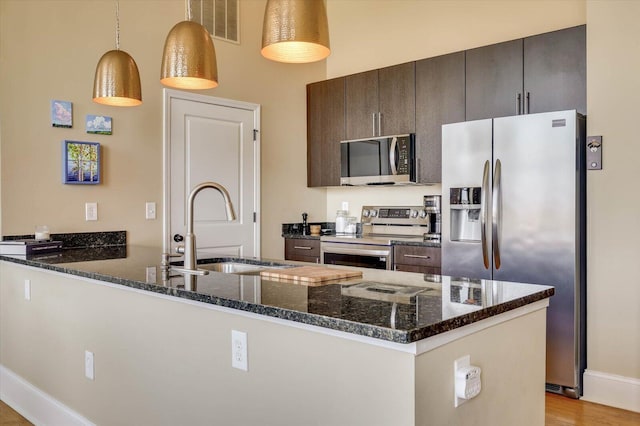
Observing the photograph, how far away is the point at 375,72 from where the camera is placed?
4781 millimetres

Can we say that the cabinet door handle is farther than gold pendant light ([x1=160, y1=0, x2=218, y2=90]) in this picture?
Yes

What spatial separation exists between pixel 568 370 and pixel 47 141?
373cm

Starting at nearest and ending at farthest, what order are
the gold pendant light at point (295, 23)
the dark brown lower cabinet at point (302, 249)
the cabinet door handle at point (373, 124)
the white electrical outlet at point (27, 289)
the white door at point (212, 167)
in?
1. the gold pendant light at point (295, 23)
2. the white electrical outlet at point (27, 289)
3. the white door at point (212, 167)
4. the cabinet door handle at point (373, 124)
5. the dark brown lower cabinet at point (302, 249)

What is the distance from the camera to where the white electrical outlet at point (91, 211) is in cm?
384

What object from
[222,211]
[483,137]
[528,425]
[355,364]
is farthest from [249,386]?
[222,211]

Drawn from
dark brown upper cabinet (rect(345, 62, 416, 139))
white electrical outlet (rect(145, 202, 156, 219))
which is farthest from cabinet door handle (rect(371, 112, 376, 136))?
white electrical outlet (rect(145, 202, 156, 219))

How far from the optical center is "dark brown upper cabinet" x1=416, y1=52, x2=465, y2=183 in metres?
4.20

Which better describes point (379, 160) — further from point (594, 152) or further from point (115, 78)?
point (115, 78)

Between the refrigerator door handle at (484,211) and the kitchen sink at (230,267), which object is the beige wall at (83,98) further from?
the refrigerator door handle at (484,211)

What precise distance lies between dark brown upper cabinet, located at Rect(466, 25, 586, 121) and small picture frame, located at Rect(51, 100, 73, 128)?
2.92 metres

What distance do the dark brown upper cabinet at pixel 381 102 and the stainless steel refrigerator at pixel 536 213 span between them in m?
0.97

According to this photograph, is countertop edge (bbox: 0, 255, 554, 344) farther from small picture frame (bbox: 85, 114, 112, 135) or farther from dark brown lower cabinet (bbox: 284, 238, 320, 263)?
dark brown lower cabinet (bbox: 284, 238, 320, 263)

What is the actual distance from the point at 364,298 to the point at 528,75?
284cm

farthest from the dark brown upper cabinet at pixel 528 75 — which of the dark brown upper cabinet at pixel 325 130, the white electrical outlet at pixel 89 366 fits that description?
the white electrical outlet at pixel 89 366
